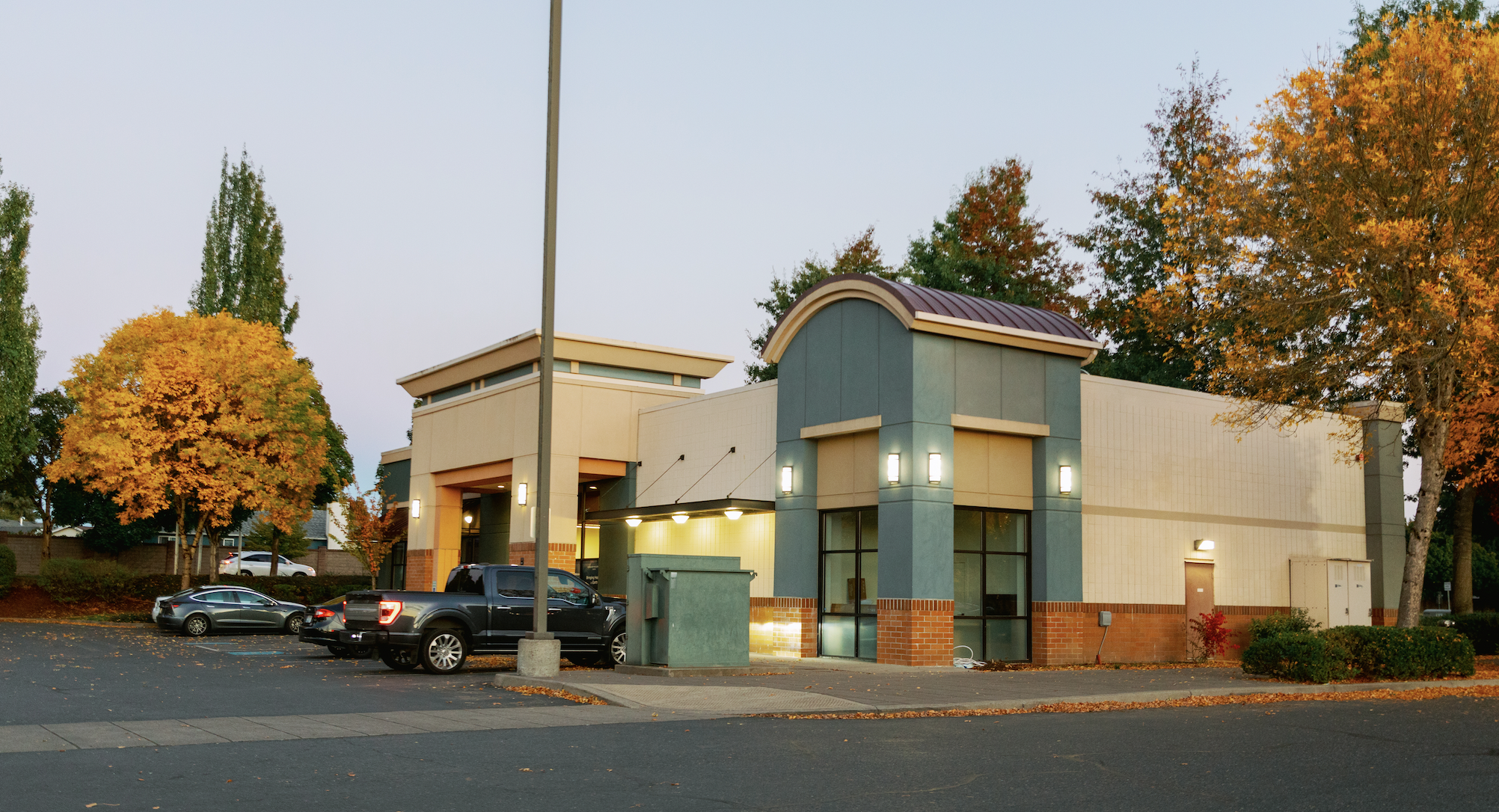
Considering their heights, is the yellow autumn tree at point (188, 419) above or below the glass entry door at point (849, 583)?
above

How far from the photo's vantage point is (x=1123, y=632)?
24250mm

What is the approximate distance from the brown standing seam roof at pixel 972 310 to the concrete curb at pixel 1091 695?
7.88m

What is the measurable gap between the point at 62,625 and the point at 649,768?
3357 centimetres

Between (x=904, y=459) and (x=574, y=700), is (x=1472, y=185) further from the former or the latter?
(x=574, y=700)

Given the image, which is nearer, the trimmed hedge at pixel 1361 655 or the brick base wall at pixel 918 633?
the trimmed hedge at pixel 1361 655

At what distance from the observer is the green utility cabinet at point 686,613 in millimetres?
19312

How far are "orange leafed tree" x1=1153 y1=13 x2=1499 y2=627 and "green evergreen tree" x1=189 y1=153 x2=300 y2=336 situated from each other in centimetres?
3961

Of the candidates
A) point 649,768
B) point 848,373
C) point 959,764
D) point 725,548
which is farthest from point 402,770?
point 725,548

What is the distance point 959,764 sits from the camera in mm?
10273

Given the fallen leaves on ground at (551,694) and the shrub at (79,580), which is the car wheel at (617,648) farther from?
the shrub at (79,580)

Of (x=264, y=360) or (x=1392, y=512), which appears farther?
(x=264, y=360)

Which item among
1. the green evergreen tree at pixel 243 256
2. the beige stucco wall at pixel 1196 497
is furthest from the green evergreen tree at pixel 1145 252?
the green evergreen tree at pixel 243 256

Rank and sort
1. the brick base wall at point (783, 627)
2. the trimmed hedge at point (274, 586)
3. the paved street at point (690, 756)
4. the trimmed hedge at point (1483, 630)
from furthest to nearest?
the trimmed hedge at point (274, 586) → the trimmed hedge at point (1483, 630) → the brick base wall at point (783, 627) → the paved street at point (690, 756)

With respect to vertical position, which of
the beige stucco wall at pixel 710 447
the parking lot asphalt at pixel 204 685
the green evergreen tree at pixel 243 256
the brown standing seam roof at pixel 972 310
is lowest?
the parking lot asphalt at pixel 204 685
